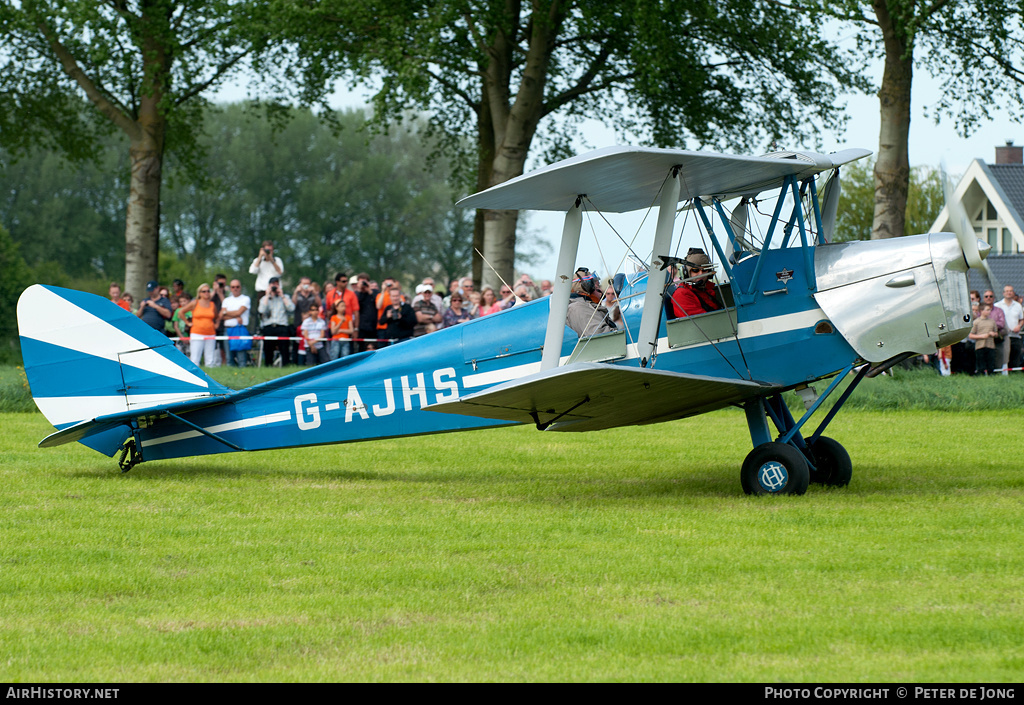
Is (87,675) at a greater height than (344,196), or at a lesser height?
lesser

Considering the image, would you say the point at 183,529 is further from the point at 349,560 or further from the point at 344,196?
the point at 344,196

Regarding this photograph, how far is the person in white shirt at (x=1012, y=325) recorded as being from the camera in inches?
685

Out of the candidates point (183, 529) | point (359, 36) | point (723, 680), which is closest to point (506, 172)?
point (359, 36)

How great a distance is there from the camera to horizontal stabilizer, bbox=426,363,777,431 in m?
6.86

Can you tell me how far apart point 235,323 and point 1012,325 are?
13.0 metres

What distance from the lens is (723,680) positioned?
3.82 m

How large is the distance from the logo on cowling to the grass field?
221 millimetres

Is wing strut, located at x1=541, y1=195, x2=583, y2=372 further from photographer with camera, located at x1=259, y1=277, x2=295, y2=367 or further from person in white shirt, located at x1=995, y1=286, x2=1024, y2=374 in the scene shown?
person in white shirt, located at x1=995, y1=286, x2=1024, y2=374

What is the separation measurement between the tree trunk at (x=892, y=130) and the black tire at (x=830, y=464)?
9.62 m

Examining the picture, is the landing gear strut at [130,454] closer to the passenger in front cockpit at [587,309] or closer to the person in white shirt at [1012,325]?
the passenger in front cockpit at [587,309]

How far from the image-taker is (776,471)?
25.3 ft

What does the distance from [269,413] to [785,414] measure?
428cm

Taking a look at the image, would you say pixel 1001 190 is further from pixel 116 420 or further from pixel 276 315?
pixel 116 420

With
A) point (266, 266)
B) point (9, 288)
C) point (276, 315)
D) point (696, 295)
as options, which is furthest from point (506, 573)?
point (9, 288)
